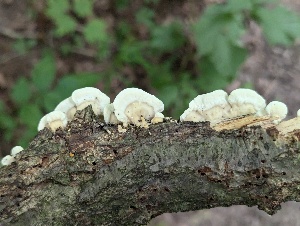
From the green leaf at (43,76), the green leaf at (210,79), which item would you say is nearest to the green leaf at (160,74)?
the green leaf at (210,79)

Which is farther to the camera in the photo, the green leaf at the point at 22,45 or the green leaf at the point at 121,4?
the green leaf at the point at 121,4

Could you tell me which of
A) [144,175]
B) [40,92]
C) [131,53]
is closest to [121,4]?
[131,53]

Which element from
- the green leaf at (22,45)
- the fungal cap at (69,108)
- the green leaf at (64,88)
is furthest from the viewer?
the green leaf at (22,45)

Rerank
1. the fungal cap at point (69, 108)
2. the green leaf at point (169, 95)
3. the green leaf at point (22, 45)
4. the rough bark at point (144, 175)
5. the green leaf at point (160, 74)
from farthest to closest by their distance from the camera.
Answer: the green leaf at point (22, 45) < the green leaf at point (160, 74) < the green leaf at point (169, 95) < the fungal cap at point (69, 108) < the rough bark at point (144, 175)

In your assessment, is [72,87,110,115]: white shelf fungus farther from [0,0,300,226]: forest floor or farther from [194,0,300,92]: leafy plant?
[0,0,300,226]: forest floor

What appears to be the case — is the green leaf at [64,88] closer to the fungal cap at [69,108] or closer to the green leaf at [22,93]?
the green leaf at [22,93]

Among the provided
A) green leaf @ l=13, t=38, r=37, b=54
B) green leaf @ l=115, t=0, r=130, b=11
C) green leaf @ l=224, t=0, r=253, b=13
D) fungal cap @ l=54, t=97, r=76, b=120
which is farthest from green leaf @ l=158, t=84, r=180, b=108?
fungal cap @ l=54, t=97, r=76, b=120

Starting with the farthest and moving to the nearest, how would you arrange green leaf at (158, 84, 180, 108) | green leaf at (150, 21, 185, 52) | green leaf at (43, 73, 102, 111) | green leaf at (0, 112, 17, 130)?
green leaf at (150, 21, 185, 52) → green leaf at (0, 112, 17, 130) → green leaf at (158, 84, 180, 108) → green leaf at (43, 73, 102, 111)
